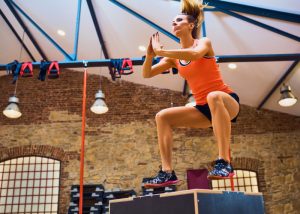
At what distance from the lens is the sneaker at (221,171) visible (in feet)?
6.86

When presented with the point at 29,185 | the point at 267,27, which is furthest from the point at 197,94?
the point at 29,185

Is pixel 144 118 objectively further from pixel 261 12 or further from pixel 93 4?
pixel 261 12

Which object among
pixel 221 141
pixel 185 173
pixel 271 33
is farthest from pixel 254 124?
pixel 221 141

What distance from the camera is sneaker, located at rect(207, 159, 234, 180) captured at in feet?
6.86

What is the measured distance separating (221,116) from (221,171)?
0.32 meters

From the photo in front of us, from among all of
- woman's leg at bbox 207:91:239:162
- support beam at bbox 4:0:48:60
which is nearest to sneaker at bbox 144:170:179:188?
woman's leg at bbox 207:91:239:162

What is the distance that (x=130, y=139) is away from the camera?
930 centimetres

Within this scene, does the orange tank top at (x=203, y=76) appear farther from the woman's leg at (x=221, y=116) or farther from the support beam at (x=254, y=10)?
the support beam at (x=254, y=10)

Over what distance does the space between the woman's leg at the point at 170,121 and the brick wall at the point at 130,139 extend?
6576mm

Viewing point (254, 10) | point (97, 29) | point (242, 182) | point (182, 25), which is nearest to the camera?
point (182, 25)

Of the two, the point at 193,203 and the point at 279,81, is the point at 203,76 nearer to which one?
the point at 193,203

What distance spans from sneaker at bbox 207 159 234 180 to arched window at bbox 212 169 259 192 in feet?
22.5

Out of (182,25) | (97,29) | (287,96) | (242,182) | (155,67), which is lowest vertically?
(155,67)

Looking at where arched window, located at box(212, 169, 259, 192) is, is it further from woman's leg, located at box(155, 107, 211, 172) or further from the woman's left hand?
the woman's left hand
